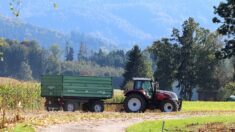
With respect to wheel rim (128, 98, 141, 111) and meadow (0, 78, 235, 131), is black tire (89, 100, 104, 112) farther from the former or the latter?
wheel rim (128, 98, 141, 111)

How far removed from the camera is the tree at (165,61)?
115500 mm

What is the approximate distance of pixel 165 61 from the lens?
117250mm

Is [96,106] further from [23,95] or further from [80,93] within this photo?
[23,95]

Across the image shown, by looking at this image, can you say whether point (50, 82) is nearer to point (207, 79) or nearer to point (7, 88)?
point (7, 88)

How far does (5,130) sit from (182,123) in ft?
35.5

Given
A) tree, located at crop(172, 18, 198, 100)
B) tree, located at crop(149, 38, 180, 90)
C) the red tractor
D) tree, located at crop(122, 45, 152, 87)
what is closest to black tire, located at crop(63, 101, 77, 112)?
the red tractor

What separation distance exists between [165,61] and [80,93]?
80684mm

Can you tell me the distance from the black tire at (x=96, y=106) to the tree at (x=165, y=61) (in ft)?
255

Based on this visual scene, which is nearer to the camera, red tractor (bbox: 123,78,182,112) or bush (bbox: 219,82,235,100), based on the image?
red tractor (bbox: 123,78,182,112)

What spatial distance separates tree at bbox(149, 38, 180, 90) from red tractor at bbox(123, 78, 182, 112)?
77.7m

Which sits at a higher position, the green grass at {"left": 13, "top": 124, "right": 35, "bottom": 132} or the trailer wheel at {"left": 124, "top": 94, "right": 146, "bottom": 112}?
the trailer wheel at {"left": 124, "top": 94, "right": 146, "bottom": 112}

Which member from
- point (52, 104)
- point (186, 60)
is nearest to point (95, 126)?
point (52, 104)

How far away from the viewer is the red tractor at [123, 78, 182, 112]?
3638cm

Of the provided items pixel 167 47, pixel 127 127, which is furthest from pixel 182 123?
pixel 167 47
